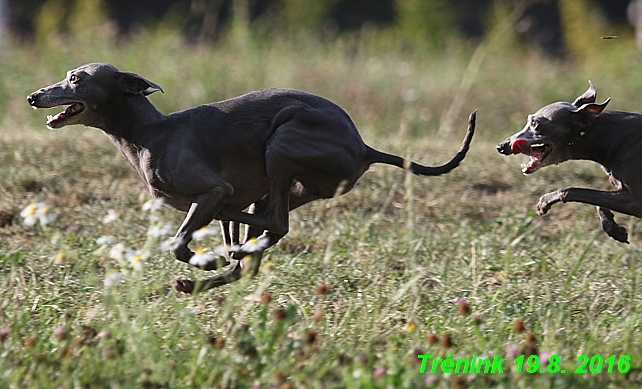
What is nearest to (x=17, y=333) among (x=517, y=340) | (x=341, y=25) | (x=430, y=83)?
(x=517, y=340)

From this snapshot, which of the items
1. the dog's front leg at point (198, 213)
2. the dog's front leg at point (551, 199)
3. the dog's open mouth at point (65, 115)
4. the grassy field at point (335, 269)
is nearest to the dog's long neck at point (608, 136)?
the dog's front leg at point (551, 199)

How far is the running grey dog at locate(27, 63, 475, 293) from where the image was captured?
14.7ft

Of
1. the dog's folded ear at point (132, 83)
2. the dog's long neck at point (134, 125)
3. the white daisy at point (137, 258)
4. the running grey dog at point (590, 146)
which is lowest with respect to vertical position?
the running grey dog at point (590, 146)

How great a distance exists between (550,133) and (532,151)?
122mm

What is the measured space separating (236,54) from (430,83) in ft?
7.34

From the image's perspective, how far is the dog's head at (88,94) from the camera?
447 cm

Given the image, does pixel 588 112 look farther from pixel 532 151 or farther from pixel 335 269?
pixel 335 269

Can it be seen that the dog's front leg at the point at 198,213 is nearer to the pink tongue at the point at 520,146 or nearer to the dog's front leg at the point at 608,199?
the pink tongue at the point at 520,146

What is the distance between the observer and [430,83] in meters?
10.9

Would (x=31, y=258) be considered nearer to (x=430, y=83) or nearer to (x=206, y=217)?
(x=206, y=217)

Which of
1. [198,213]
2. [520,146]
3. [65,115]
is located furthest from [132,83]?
[520,146]

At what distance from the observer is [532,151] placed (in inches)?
186

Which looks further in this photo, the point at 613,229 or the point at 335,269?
the point at 335,269

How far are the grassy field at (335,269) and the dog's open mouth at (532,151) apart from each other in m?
0.49
